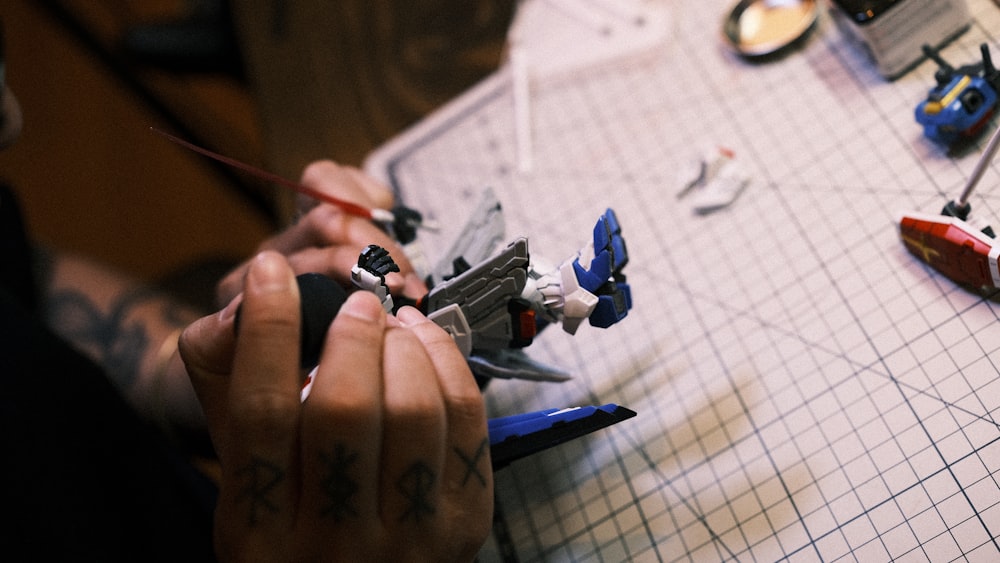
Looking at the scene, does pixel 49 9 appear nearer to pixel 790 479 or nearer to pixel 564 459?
pixel 564 459

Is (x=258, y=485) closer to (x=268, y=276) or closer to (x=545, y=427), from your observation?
(x=268, y=276)

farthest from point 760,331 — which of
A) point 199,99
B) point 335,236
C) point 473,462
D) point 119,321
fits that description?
point 199,99

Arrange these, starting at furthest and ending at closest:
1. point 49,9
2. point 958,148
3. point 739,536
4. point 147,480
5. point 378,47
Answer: point 49,9, point 378,47, point 147,480, point 958,148, point 739,536

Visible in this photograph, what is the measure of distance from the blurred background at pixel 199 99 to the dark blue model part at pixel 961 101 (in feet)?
2.60

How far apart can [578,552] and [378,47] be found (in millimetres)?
1087

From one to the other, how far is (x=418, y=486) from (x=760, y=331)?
0.53 m

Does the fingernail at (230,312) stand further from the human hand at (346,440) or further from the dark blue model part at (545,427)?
the dark blue model part at (545,427)

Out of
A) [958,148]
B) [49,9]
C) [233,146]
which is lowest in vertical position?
[233,146]

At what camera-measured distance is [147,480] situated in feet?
3.58

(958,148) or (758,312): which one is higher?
(958,148)

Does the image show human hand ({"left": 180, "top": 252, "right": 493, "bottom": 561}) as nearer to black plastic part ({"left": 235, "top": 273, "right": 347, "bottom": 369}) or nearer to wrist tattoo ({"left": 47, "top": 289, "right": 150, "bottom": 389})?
black plastic part ({"left": 235, "top": 273, "right": 347, "bottom": 369})

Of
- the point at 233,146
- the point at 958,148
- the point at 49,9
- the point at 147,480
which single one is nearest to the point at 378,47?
the point at 233,146

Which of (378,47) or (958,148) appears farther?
(378,47)

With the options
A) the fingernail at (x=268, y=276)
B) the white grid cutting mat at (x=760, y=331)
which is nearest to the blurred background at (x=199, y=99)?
the white grid cutting mat at (x=760, y=331)
